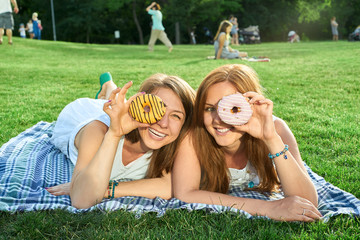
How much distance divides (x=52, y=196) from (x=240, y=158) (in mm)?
1679

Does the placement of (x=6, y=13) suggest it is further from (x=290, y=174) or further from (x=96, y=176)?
(x=290, y=174)

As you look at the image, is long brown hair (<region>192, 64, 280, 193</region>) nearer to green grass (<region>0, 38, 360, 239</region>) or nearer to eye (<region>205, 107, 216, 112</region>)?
eye (<region>205, 107, 216, 112</region>)

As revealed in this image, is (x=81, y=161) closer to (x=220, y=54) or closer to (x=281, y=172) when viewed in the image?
(x=281, y=172)

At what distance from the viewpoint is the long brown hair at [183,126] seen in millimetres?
3092

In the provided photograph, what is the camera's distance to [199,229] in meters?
2.50

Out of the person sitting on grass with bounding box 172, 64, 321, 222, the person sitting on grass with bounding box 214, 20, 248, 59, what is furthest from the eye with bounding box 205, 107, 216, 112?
the person sitting on grass with bounding box 214, 20, 248, 59

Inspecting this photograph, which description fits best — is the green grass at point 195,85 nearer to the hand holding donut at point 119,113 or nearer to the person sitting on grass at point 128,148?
the person sitting on grass at point 128,148

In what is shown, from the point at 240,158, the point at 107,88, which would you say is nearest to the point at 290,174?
the point at 240,158

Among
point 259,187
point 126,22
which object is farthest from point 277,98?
point 126,22

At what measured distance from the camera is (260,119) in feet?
9.19

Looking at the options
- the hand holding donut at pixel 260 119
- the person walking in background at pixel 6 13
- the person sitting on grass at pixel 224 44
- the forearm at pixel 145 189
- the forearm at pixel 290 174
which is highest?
the person walking in background at pixel 6 13

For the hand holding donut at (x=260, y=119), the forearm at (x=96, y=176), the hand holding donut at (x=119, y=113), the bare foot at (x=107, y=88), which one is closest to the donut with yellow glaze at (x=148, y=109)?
the hand holding donut at (x=119, y=113)

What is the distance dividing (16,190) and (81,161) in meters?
0.67

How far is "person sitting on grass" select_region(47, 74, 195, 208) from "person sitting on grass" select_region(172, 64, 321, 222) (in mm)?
179
